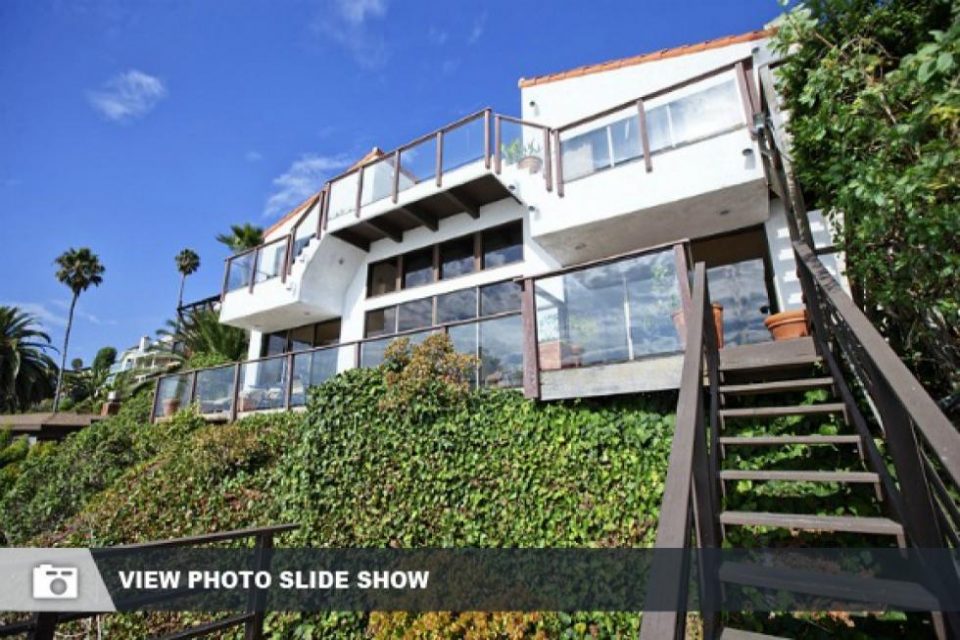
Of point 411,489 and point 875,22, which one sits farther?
point 411,489

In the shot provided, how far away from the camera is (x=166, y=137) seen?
1573 cm

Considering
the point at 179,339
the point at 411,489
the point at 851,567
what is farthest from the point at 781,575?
the point at 179,339

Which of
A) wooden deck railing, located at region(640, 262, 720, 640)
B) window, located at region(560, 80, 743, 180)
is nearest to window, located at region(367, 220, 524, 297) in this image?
window, located at region(560, 80, 743, 180)

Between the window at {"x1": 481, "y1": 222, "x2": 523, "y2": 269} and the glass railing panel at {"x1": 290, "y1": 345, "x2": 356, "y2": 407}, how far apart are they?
171 inches

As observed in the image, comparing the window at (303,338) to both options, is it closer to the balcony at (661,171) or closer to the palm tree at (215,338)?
the palm tree at (215,338)

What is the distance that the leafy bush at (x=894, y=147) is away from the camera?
2352 mm

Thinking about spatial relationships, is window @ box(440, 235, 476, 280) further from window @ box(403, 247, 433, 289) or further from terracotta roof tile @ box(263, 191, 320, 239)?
terracotta roof tile @ box(263, 191, 320, 239)

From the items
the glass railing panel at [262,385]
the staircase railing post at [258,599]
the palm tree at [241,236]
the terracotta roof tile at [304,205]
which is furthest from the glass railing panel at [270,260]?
the palm tree at [241,236]

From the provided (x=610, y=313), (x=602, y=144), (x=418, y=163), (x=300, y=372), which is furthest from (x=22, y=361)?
(x=610, y=313)

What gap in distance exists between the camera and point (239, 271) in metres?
13.8

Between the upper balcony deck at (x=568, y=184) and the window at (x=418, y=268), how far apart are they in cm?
71

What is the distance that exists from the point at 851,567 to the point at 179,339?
72.5 feet

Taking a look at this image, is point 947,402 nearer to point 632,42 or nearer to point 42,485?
point 632,42

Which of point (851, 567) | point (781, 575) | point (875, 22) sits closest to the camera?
point (781, 575)
